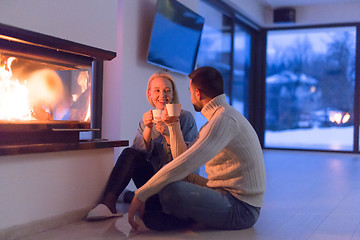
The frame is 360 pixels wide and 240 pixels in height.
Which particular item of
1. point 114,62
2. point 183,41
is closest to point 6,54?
point 114,62

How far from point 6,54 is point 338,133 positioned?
241 inches

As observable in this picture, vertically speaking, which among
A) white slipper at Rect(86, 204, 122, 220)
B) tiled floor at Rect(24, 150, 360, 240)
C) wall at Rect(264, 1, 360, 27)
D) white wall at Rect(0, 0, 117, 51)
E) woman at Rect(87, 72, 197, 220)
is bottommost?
tiled floor at Rect(24, 150, 360, 240)

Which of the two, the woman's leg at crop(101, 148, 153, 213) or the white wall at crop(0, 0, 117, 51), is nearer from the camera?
the white wall at crop(0, 0, 117, 51)

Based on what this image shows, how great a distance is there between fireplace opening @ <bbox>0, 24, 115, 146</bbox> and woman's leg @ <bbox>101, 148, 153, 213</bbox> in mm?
283

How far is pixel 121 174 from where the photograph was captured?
96.1 inches

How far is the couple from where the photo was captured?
191 cm

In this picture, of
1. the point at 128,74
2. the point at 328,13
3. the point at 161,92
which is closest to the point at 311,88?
the point at 328,13

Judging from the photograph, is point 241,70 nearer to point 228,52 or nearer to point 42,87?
point 228,52

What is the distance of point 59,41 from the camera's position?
7.24ft

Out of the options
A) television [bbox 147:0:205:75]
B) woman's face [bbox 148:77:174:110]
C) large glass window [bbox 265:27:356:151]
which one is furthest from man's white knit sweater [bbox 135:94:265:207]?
large glass window [bbox 265:27:356:151]

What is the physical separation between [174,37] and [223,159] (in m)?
2.18

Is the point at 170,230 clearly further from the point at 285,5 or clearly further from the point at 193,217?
the point at 285,5

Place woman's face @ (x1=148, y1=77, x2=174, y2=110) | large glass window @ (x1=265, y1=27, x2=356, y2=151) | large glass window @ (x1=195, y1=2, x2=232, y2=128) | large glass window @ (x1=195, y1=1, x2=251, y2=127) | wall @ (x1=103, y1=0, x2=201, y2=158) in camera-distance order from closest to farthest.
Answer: woman's face @ (x1=148, y1=77, x2=174, y2=110)
wall @ (x1=103, y1=0, x2=201, y2=158)
large glass window @ (x1=195, y1=2, x2=232, y2=128)
large glass window @ (x1=195, y1=1, x2=251, y2=127)
large glass window @ (x1=265, y1=27, x2=356, y2=151)

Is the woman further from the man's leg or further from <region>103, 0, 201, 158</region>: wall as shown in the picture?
<region>103, 0, 201, 158</region>: wall
